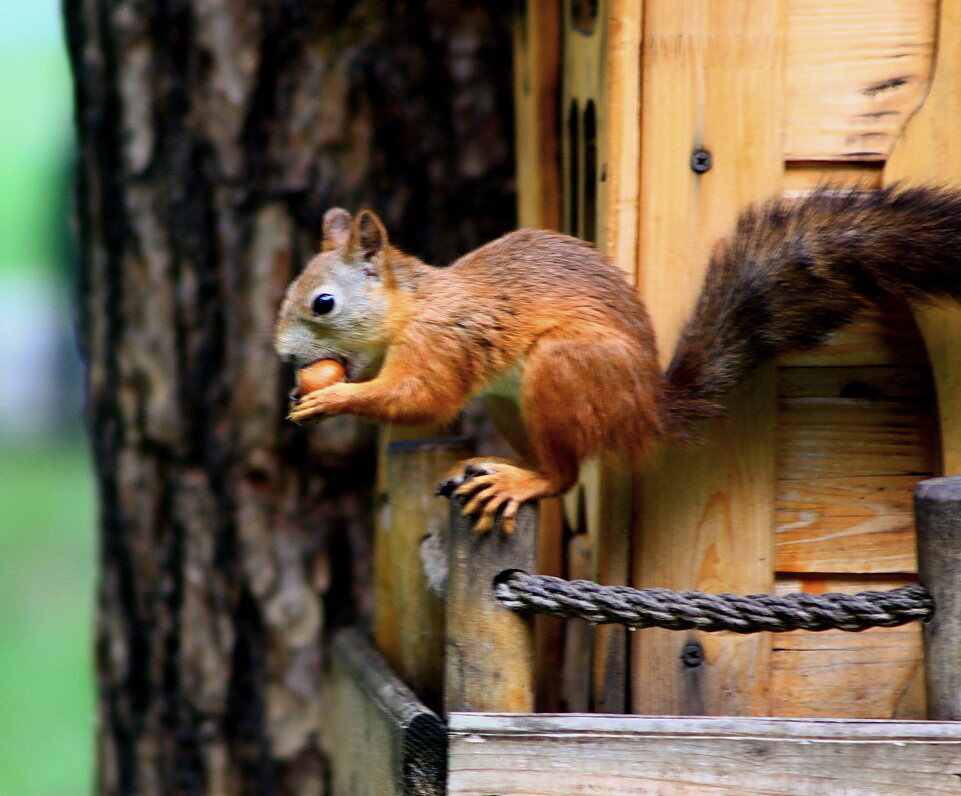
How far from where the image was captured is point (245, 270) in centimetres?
235

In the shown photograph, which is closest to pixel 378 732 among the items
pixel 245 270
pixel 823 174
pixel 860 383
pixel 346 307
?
pixel 346 307

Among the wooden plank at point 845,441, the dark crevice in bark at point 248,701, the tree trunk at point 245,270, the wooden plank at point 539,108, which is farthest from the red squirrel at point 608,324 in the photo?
the dark crevice in bark at point 248,701

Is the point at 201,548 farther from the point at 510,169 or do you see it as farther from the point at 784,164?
the point at 784,164

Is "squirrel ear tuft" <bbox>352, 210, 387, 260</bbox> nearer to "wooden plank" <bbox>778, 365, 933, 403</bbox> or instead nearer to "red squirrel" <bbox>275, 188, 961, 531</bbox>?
"red squirrel" <bbox>275, 188, 961, 531</bbox>

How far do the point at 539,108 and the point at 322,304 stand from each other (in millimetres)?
636

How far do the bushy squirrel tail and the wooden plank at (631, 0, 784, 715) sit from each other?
A: 2.0 inches

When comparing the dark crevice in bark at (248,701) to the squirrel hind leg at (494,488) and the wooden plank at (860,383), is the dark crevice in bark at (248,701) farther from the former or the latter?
the wooden plank at (860,383)

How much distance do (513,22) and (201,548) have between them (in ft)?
3.98

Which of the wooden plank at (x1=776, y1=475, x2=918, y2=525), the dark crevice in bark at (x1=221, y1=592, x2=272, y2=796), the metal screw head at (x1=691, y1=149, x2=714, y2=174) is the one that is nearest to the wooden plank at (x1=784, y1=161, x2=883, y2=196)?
the metal screw head at (x1=691, y1=149, x2=714, y2=174)

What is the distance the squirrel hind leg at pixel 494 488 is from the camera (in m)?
1.34

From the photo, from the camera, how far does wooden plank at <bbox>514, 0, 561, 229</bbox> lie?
1978 mm

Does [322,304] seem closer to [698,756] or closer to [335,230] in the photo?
[335,230]

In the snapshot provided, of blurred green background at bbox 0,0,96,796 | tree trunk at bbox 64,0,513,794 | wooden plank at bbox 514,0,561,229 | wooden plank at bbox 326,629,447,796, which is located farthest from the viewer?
blurred green background at bbox 0,0,96,796

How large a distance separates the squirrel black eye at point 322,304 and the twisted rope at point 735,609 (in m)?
0.53
